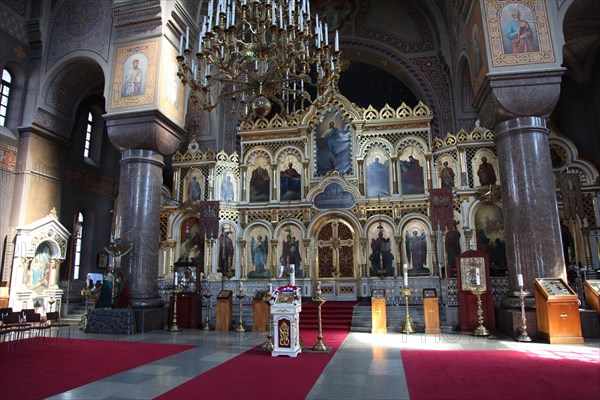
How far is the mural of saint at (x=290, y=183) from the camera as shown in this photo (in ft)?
52.4

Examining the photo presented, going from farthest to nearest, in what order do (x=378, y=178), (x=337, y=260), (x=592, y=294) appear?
(x=378, y=178) → (x=337, y=260) → (x=592, y=294)

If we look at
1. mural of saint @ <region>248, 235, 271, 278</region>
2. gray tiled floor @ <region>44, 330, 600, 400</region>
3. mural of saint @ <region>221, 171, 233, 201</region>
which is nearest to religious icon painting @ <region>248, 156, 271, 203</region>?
mural of saint @ <region>221, 171, 233, 201</region>

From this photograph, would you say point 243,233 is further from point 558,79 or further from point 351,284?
point 558,79

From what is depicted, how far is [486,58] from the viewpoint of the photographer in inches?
378

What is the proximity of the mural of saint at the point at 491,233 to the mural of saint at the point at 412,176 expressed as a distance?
2.19m

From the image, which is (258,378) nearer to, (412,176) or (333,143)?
(412,176)

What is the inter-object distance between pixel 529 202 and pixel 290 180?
8857 millimetres

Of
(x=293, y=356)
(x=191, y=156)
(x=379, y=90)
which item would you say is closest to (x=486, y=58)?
(x=293, y=356)

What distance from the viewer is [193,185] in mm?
16094

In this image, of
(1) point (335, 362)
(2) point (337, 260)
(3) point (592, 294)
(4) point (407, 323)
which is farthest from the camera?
(2) point (337, 260)

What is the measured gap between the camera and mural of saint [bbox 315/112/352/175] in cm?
1580

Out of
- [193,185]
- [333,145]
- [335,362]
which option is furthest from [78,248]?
[335,362]

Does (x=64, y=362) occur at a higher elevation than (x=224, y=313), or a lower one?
lower

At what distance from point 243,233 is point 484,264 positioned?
28.3 ft
